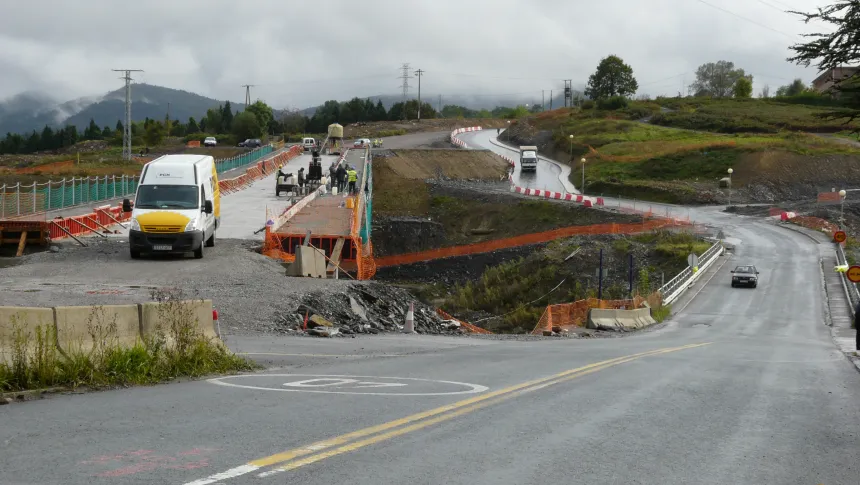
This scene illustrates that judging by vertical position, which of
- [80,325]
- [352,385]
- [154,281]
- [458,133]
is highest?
[458,133]

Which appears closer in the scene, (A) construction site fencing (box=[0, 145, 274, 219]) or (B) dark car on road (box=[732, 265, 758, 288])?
(A) construction site fencing (box=[0, 145, 274, 219])

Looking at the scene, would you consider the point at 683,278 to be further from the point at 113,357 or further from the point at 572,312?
the point at 113,357

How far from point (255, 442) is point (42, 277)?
2085 centimetres

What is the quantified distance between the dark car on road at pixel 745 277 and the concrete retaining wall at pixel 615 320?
14889 mm

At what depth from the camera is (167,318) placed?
13492 mm

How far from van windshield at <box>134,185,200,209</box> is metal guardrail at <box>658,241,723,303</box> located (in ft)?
82.9

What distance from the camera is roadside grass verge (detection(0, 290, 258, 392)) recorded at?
36.1ft

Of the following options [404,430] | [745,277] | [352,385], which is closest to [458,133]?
[745,277]

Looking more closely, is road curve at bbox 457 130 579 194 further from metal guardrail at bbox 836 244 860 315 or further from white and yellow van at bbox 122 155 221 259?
white and yellow van at bbox 122 155 221 259

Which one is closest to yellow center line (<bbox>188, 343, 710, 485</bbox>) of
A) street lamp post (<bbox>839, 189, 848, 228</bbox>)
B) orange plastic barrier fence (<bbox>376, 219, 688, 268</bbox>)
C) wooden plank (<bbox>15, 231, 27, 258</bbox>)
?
wooden plank (<bbox>15, 231, 27, 258</bbox>)

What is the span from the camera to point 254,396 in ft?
35.5

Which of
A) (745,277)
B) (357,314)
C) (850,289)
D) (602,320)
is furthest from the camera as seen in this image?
(745,277)

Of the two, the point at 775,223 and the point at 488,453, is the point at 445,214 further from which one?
the point at 488,453

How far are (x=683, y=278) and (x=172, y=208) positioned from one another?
3233 centimetres
